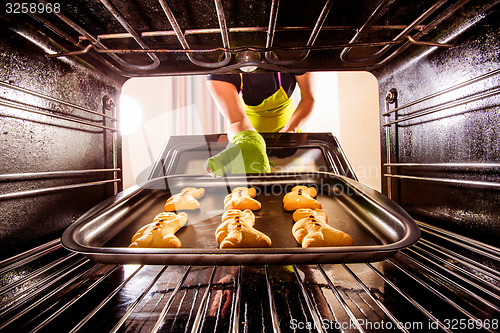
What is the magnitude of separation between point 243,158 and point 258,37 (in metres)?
0.68

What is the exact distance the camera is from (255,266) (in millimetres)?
721

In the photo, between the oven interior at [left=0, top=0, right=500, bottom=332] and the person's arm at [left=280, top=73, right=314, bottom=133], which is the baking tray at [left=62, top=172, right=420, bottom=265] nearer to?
the oven interior at [left=0, top=0, right=500, bottom=332]

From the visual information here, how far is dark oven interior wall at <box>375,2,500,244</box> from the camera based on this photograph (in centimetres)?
63

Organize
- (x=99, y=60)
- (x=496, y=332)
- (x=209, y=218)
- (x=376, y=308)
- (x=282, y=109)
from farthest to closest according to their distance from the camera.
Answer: (x=282, y=109)
(x=209, y=218)
(x=99, y=60)
(x=376, y=308)
(x=496, y=332)

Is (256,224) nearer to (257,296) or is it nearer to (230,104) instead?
(257,296)

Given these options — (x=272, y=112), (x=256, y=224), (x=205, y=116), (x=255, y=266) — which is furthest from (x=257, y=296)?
(x=205, y=116)

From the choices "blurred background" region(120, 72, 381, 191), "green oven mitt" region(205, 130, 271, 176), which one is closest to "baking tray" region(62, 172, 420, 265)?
"green oven mitt" region(205, 130, 271, 176)

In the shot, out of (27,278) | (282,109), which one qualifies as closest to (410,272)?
(27,278)

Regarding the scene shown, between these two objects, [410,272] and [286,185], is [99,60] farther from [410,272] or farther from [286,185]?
[410,272]

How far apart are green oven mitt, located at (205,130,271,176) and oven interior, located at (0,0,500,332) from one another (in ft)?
1.66

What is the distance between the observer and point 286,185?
4.51 ft

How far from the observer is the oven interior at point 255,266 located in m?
0.52

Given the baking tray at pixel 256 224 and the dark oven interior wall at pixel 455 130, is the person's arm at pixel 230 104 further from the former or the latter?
the dark oven interior wall at pixel 455 130

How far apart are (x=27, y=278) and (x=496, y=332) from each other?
3.44 ft
